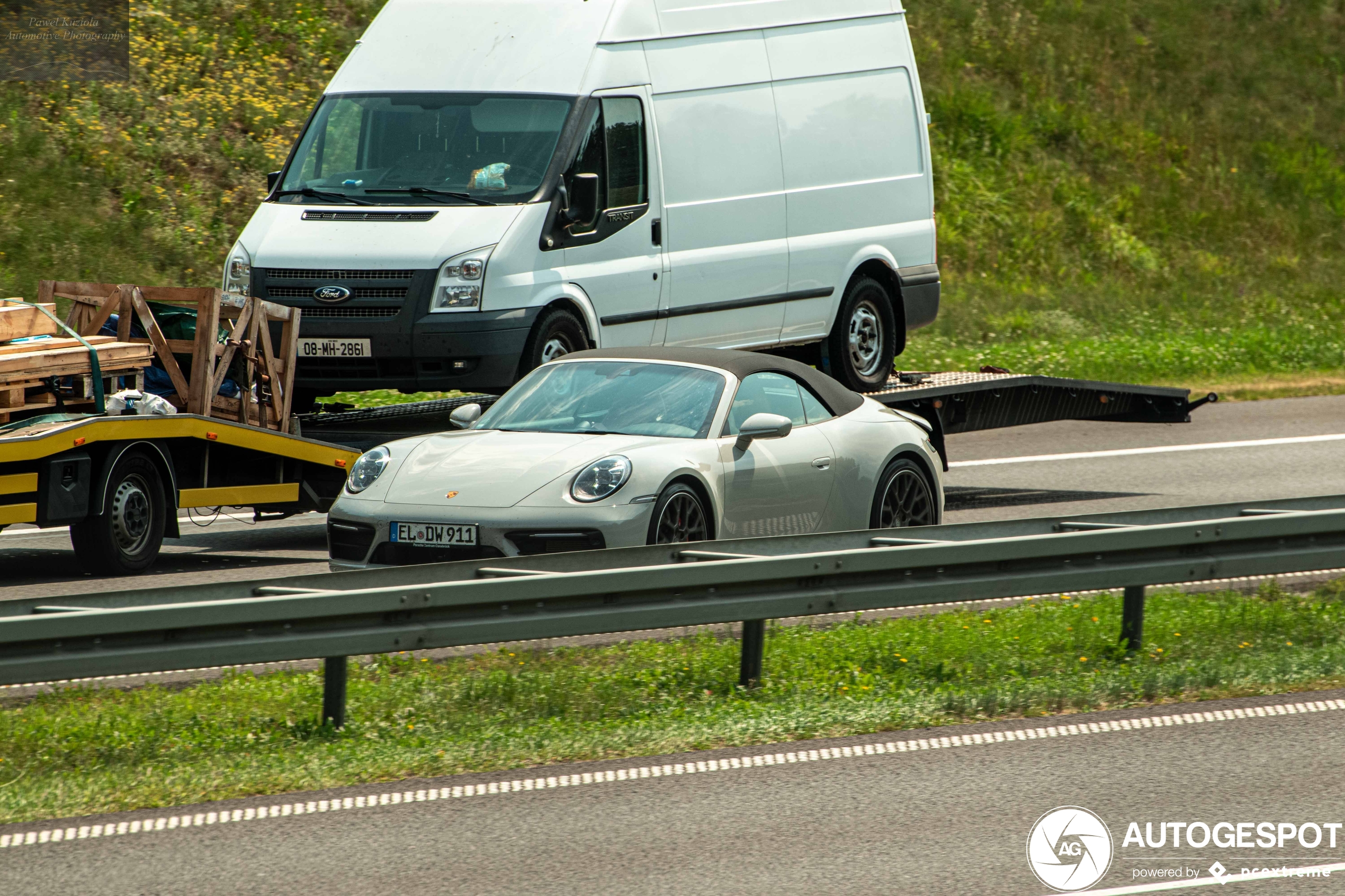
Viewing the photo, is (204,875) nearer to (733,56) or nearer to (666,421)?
(666,421)

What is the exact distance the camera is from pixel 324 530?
517 inches

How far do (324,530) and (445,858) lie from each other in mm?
7800

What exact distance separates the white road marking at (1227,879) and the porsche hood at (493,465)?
13.9 feet

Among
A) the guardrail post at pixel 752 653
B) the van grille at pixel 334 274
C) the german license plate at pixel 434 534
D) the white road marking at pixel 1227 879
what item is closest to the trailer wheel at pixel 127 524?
the van grille at pixel 334 274

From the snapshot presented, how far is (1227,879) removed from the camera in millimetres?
5379

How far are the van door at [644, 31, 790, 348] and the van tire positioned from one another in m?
0.87

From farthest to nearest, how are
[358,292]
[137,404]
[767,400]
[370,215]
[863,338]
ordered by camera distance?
[863,338] → [370,215] → [358,292] → [137,404] → [767,400]

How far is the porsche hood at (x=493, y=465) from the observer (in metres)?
8.98

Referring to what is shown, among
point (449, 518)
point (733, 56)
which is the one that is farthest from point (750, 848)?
point (733, 56)

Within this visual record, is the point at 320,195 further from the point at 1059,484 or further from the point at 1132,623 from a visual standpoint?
the point at 1132,623

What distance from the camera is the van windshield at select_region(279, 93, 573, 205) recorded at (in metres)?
12.7

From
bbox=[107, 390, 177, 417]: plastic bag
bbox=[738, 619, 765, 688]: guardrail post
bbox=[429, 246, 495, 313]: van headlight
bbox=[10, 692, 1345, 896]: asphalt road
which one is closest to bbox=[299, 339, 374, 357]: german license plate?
bbox=[429, 246, 495, 313]: van headlight

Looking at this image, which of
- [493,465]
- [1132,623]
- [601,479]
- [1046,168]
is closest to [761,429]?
[601,479]

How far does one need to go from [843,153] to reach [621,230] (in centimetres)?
251
